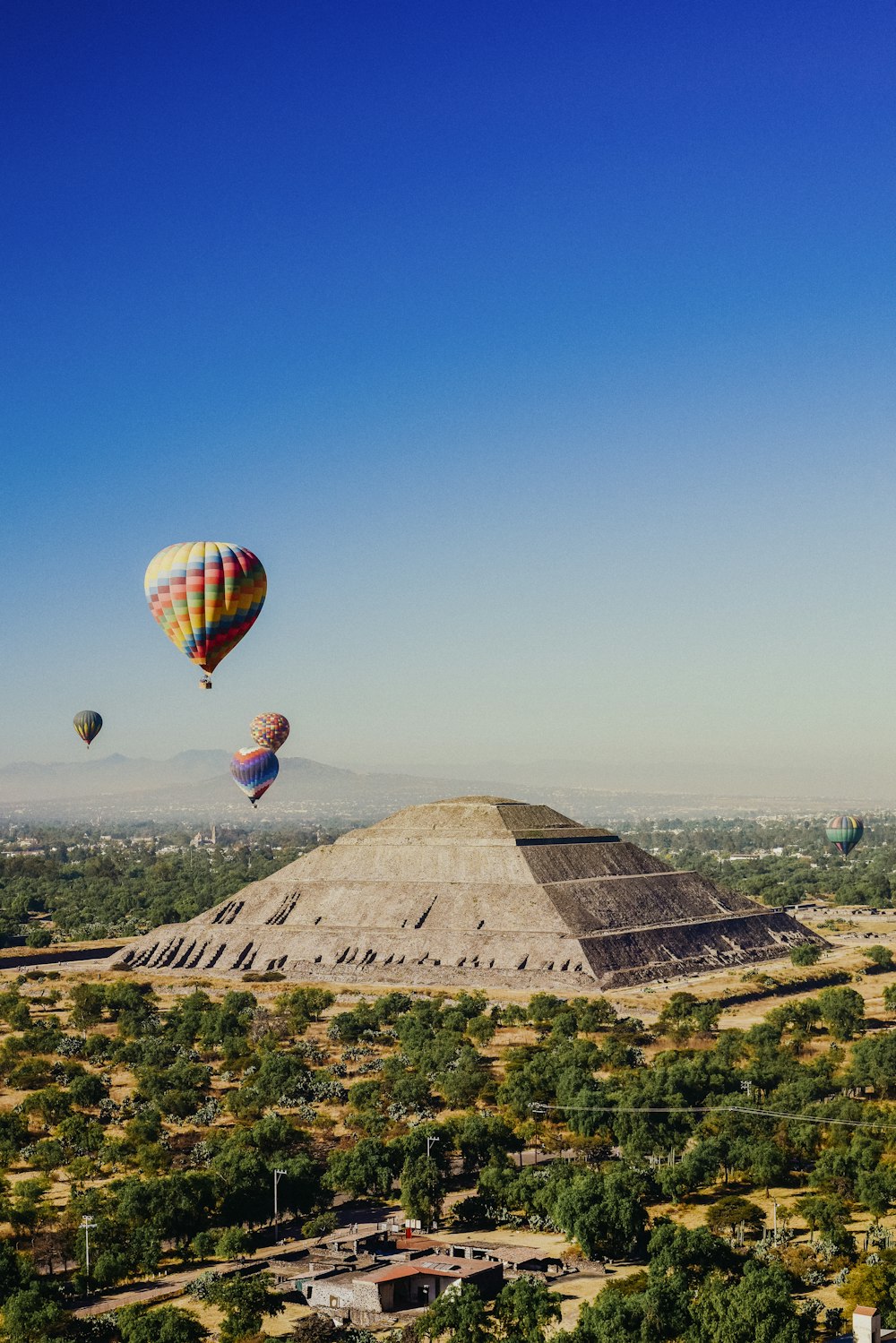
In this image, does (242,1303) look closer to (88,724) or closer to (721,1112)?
(721,1112)

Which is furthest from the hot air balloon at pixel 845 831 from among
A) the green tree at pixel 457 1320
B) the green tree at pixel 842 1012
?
the green tree at pixel 457 1320

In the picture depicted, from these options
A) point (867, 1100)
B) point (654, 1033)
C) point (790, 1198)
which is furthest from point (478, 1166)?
point (654, 1033)

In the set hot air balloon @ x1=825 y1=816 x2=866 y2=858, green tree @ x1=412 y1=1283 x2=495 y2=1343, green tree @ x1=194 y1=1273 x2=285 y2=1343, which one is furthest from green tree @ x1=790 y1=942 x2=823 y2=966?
green tree @ x1=412 y1=1283 x2=495 y2=1343

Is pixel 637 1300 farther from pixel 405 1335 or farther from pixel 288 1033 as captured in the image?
pixel 288 1033

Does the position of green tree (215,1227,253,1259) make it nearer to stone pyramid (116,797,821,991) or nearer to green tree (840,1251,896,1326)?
green tree (840,1251,896,1326)

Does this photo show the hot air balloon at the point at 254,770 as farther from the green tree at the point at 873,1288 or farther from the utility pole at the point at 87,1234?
the green tree at the point at 873,1288

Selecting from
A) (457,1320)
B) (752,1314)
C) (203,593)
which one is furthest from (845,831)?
(457,1320)
